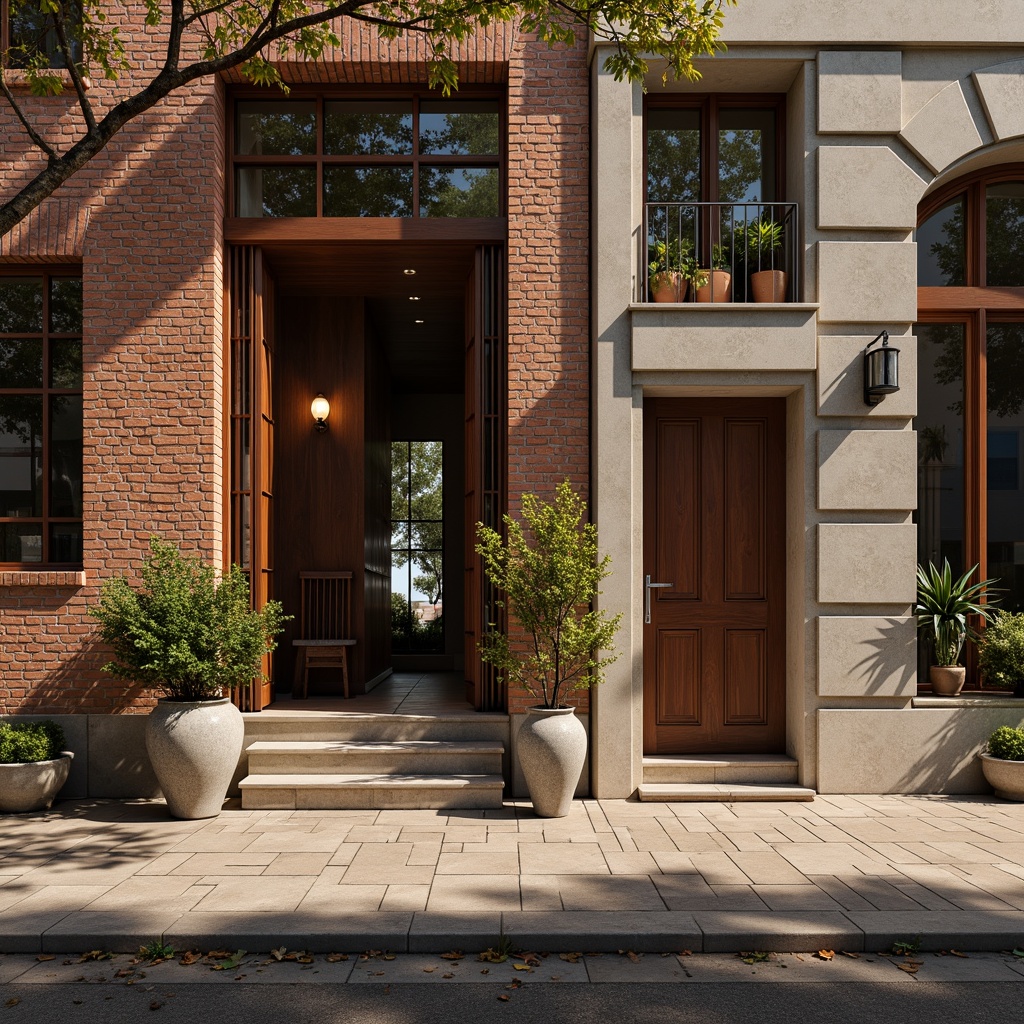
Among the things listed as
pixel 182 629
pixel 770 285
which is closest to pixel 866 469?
pixel 770 285

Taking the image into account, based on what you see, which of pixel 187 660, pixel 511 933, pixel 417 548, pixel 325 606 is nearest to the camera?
pixel 511 933

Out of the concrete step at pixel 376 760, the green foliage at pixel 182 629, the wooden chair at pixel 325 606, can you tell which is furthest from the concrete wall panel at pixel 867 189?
the wooden chair at pixel 325 606

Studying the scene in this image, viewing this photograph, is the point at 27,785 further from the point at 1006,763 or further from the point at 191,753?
the point at 1006,763

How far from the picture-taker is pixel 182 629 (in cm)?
713

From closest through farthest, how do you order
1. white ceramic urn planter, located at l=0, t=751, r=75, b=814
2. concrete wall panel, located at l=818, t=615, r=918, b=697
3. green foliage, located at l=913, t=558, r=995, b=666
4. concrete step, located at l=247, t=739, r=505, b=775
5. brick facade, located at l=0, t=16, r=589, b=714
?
white ceramic urn planter, located at l=0, t=751, r=75, b=814, concrete step, located at l=247, t=739, r=505, b=775, concrete wall panel, located at l=818, t=615, r=918, b=697, brick facade, located at l=0, t=16, r=589, b=714, green foliage, located at l=913, t=558, r=995, b=666

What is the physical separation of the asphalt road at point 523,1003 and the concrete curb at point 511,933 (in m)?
0.36

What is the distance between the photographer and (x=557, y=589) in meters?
7.23

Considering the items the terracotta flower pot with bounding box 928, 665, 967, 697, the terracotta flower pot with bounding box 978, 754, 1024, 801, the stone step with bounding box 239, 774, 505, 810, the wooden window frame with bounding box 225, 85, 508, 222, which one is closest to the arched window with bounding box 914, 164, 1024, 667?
the terracotta flower pot with bounding box 928, 665, 967, 697

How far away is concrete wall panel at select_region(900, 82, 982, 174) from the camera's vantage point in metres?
8.09

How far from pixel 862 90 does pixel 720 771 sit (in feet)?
19.4

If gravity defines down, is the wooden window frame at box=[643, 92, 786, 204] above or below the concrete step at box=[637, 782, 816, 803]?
above

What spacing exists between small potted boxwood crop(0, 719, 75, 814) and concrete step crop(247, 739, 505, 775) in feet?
4.96

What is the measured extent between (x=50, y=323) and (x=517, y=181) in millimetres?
4312

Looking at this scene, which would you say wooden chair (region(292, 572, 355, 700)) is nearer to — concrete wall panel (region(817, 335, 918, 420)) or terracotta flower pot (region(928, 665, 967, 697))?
concrete wall panel (region(817, 335, 918, 420))
